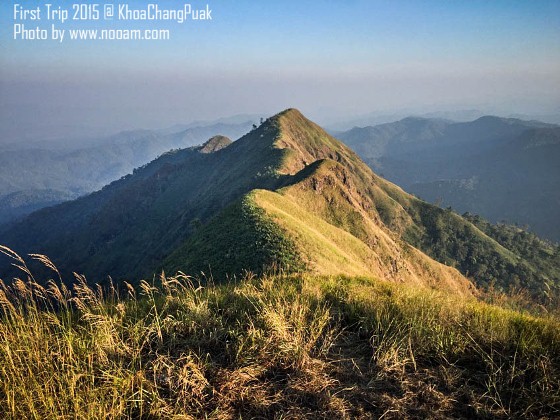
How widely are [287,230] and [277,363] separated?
880 inches

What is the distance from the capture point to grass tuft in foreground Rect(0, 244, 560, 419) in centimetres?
376

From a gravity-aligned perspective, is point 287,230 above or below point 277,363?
below

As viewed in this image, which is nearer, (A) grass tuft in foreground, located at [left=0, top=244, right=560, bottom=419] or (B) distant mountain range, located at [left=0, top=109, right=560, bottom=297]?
(A) grass tuft in foreground, located at [left=0, top=244, right=560, bottom=419]

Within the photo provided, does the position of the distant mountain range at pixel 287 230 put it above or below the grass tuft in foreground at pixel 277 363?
below

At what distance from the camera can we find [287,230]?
88.3ft

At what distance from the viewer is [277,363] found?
180 inches

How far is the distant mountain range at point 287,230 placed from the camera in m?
26.9

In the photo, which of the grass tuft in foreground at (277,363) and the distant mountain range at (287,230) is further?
the distant mountain range at (287,230)

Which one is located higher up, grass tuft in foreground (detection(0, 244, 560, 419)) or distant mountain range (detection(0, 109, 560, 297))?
grass tuft in foreground (detection(0, 244, 560, 419))

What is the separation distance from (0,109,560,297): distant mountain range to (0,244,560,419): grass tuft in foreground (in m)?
2.35

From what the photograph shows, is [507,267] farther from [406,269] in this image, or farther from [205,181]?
[205,181]

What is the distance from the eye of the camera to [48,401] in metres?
3.41

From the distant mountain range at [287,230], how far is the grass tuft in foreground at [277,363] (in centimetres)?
235

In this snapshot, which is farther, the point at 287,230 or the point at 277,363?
the point at 287,230
